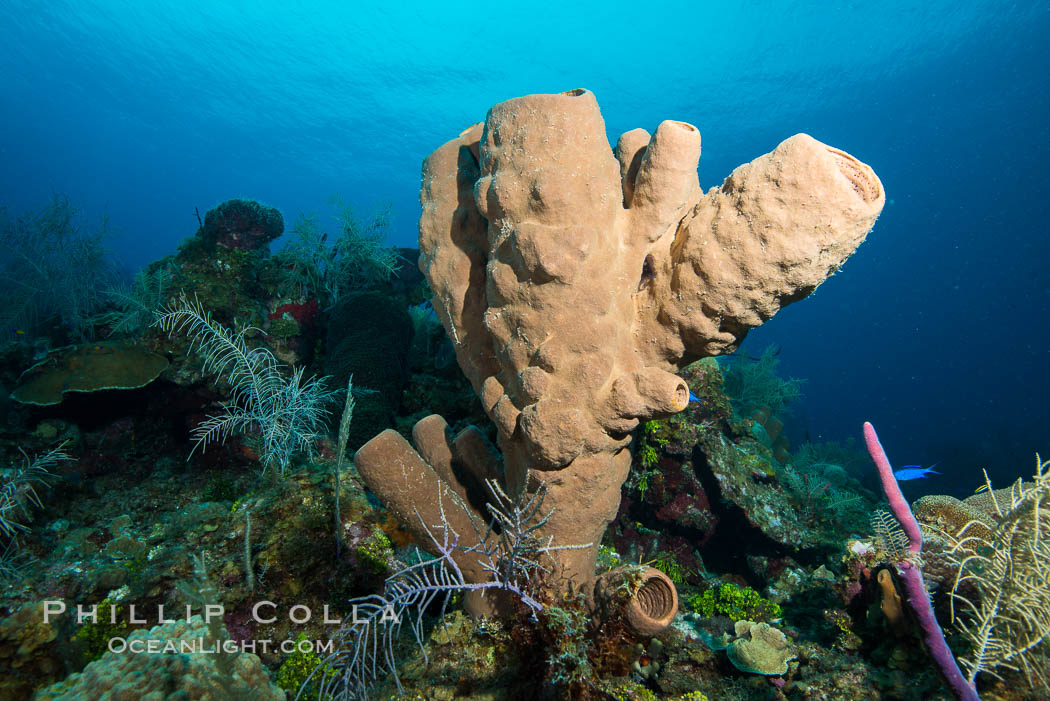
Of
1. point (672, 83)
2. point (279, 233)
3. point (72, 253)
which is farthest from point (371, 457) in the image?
point (672, 83)

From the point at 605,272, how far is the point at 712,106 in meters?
42.5

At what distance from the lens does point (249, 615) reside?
2670 millimetres

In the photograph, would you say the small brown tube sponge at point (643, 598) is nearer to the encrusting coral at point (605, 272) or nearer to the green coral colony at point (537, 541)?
the green coral colony at point (537, 541)

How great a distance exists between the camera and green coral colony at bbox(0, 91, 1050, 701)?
1934 mm

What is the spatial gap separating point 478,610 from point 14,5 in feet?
213

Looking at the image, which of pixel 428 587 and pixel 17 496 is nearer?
pixel 428 587

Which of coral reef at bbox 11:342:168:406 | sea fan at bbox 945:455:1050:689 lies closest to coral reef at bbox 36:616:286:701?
sea fan at bbox 945:455:1050:689

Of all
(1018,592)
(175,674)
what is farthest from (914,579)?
(175,674)

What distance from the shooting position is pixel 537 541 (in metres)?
2.02

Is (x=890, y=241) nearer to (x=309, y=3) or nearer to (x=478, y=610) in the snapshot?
(x=309, y=3)

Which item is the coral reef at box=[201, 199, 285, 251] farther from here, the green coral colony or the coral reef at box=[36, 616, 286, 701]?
the coral reef at box=[36, 616, 286, 701]

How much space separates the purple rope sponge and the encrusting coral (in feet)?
2.97

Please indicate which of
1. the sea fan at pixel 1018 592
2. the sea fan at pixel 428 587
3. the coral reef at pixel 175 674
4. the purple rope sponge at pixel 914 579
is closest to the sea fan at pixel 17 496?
the coral reef at pixel 175 674

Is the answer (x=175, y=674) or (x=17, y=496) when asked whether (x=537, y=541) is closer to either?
(x=175, y=674)
